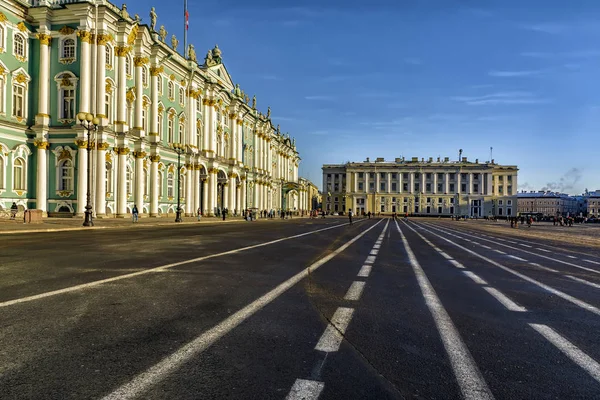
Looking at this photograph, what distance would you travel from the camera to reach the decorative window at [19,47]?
111ft

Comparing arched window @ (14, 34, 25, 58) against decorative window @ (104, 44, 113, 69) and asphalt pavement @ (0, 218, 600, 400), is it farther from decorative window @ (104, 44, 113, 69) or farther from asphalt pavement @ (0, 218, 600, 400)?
asphalt pavement @ (0, 218, 600, 400)

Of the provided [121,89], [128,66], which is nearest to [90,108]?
[121,89]

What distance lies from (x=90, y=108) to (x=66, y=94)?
2440 millimetres

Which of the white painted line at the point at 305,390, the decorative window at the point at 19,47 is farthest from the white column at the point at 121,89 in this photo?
the white painted line at the point at 305,390

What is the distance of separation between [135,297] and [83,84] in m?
34.6

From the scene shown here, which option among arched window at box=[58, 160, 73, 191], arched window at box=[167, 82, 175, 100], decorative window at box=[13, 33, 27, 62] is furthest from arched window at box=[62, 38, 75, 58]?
arched window at box=[167, 82, 175, 100]

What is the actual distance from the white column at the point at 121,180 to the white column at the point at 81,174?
386 centimetres

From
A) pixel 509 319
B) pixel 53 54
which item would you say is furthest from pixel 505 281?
pixel 53 54

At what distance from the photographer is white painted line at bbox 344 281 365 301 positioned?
22.8 feet

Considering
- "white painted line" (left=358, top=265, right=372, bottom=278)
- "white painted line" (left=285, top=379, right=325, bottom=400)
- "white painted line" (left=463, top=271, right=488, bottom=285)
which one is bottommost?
"white painted line" (left=463, top=271, right=488, bottom=285)

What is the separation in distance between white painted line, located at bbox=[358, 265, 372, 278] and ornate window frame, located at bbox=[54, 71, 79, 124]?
111 feet

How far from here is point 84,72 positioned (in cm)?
3538

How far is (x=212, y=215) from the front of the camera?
56.3 meters

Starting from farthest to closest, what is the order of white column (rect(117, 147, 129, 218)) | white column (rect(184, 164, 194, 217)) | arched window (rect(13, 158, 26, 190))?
white column (rect(184, 164, 194, 217)) → white column (rect(117, 147, 129, 218)) → arched window (rect(13, 158, 26, 190))
